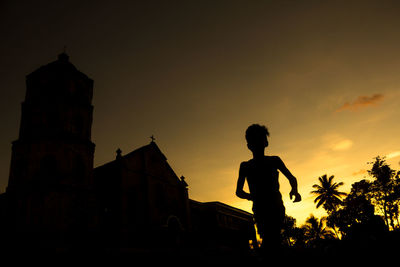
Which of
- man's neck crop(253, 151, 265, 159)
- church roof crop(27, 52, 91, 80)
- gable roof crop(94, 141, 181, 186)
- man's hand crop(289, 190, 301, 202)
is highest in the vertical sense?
church roof crop(27, 52, 91, 80)

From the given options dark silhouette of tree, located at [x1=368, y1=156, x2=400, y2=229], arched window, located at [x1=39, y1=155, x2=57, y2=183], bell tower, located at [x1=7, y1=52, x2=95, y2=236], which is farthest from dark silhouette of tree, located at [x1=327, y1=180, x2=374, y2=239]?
arched window, located at [x1=39, y1=155, x2=57, y2=183]

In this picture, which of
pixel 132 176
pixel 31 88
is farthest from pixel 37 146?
pixel 132 176

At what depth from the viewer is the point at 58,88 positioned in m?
20.4

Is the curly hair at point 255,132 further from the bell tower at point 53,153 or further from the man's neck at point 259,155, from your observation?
the bell tower at point 53,153

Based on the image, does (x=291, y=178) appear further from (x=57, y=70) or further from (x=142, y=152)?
(x=57, y=70)

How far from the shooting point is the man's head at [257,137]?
3639mm

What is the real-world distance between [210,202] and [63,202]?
16752 mm

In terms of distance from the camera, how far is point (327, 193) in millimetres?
47938

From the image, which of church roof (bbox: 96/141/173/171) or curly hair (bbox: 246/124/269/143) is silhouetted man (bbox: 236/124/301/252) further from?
church roof (bbox: 96/141/173/171)

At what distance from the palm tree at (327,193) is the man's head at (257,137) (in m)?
48.4

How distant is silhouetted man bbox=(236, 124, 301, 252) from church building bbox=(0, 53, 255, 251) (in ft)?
48.5

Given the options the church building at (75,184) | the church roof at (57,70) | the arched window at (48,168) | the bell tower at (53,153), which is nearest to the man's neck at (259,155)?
the church building at (75,184)

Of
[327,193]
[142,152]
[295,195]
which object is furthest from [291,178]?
[327,193]

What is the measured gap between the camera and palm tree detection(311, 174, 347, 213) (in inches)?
1829
